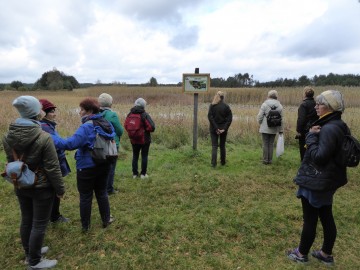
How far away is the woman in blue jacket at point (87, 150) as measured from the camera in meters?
3.47

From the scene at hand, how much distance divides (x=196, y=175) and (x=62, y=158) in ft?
10.3

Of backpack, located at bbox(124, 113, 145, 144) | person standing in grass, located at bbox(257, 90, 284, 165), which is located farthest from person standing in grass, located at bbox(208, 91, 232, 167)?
backpack, located at bbox(124, 113, 145, 144)

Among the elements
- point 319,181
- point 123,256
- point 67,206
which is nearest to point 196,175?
point 67,206

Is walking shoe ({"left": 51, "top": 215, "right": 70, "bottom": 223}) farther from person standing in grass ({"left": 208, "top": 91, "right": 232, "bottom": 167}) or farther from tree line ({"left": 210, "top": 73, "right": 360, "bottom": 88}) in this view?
tree line ({"left": 210, "top": 73, "right": 360, "bottom": 88})

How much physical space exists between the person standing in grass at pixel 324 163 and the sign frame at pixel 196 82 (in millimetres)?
4508

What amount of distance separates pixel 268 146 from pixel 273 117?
0.76 metres

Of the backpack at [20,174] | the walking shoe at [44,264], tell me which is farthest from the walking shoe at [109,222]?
the backpack at [20,174]

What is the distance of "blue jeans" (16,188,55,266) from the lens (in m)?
2.98

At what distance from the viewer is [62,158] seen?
3.89m

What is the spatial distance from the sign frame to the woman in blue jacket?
3.95 meters

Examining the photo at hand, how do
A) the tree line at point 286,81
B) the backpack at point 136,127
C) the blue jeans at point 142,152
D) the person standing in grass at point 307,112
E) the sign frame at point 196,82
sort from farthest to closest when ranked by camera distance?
the tree line at point 286,81 → the sign frame at point 196,82 → the person standing in grass at point 307,112 → the blue jeans at point 142,152 → the backpack at point 136,127

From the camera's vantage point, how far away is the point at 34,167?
292 cm

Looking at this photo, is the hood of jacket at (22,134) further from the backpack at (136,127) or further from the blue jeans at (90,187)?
the backpack at (136,127)

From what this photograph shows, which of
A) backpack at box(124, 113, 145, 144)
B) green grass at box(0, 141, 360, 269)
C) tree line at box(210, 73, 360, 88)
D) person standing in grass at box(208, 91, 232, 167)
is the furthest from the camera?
tree line at box(210, 73, 360, 88)
